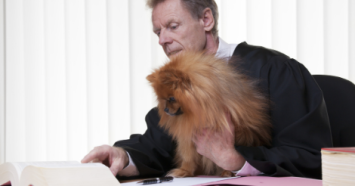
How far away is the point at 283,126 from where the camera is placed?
59.1 inches

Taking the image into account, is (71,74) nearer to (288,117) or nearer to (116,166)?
(116,166)

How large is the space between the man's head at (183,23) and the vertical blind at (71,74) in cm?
133

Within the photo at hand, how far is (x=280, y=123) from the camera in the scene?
4.96 feet

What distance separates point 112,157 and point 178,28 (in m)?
0.82

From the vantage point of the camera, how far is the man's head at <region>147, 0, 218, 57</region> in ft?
6.15

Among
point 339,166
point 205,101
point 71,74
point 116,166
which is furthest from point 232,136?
point 71,74

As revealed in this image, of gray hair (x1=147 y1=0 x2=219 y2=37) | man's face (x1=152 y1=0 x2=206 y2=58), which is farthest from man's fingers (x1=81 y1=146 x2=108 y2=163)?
gray hair (x1=147 y1=0 x2=219 y2=37)

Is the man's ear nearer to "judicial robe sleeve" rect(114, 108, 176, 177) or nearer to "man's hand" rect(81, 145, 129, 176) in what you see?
"judicial robe sleeve" rect(114, 108, 176, 177)

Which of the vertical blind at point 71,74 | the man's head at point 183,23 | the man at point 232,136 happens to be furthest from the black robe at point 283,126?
the vertical blind at point 71,74

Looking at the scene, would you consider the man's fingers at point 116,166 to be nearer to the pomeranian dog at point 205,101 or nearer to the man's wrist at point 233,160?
the pomeranian dog at point 205,101

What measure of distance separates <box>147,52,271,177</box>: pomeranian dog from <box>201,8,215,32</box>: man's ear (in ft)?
1.77

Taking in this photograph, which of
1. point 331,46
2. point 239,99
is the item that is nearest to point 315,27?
point 331,46

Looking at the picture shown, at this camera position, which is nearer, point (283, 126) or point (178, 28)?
point (283, 126)

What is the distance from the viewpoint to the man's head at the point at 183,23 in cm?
188
